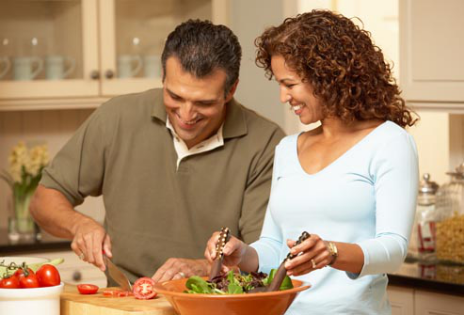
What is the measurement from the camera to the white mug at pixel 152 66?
13.1 feet

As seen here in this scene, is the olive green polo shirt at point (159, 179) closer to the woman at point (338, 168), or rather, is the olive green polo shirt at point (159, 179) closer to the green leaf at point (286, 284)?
the woman at point (338, 168)

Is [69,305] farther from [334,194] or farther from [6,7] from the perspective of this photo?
[6,7]

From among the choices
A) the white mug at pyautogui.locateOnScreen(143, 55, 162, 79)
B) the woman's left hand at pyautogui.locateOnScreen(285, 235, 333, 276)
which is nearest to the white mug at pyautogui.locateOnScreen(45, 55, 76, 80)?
the white mug at pyautogui.locateOnScreen(143, 55, 162, 79)

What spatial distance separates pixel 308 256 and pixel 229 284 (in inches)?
7.0

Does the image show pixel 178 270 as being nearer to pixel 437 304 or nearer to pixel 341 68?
pixel 341 68

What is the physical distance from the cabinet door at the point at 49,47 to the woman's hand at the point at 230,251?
6.87 ft

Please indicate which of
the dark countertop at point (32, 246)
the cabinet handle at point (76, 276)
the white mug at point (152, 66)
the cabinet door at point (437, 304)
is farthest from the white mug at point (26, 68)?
the cabinet door at point (437, 304)

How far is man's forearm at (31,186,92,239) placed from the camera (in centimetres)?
248

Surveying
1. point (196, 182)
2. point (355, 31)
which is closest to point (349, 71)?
point (355, 31)

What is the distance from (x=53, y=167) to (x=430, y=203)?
146cm

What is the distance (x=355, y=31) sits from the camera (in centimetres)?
202

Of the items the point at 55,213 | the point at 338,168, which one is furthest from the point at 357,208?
the point at 55,213

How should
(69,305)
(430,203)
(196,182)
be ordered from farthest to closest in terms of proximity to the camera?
(430,203) < (196,182) < (69,305)

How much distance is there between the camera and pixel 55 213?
8.40ft
